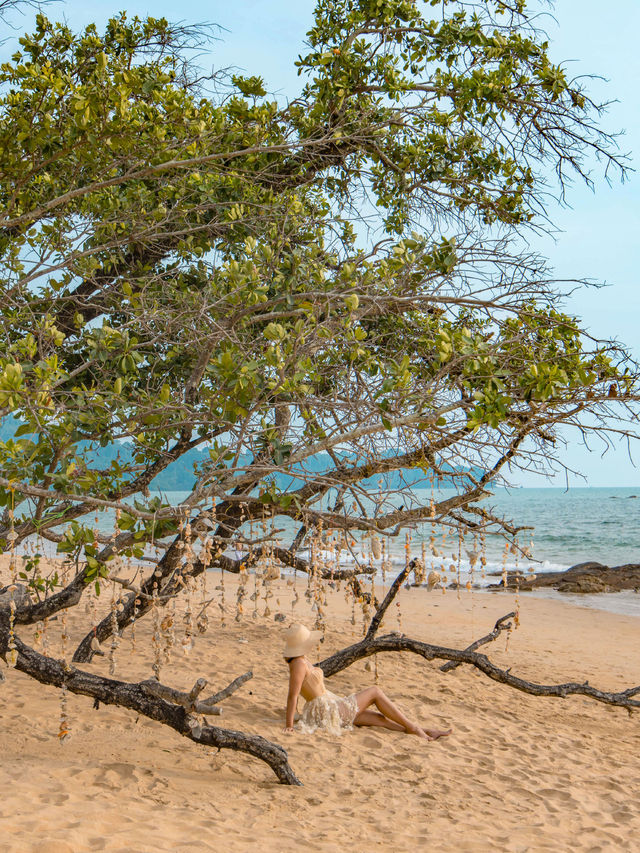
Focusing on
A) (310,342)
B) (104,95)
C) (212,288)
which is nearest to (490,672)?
(310,342)

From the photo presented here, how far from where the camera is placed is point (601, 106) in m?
5.47

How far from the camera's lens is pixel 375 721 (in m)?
6.22

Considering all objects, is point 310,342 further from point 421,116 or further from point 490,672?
point 490,672

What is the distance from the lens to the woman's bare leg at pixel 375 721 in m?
6.21

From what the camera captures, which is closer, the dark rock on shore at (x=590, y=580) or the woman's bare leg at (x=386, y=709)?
the woman's bare leg at (x=386, y=709)

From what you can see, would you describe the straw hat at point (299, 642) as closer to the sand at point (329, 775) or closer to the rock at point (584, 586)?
the sand at point (329, 775)

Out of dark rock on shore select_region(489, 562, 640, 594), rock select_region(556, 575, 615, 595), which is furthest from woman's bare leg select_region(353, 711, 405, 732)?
rock select_region(556, 575, 615, 595)

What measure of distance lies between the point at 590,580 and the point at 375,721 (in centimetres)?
1788

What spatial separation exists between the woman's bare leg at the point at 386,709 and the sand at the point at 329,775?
15cm

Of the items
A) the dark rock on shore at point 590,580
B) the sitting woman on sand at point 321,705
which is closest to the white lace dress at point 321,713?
the sitting woman on sand at point 321,705

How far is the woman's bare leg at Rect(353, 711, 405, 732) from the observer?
6207 millimetres

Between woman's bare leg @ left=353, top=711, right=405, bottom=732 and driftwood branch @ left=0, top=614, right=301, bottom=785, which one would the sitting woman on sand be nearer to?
woman's bare leg @ left=353, top=711, right=405, bottom=732

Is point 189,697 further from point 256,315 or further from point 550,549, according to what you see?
point 550,549

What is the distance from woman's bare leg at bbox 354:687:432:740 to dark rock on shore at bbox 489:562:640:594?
15.2m
